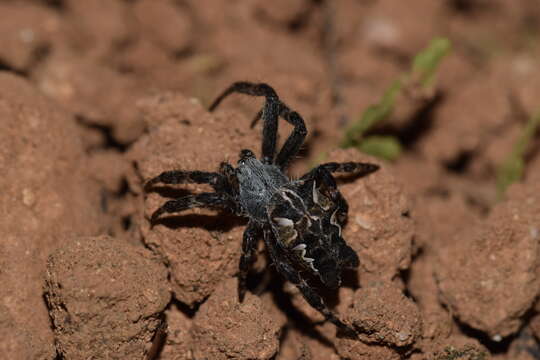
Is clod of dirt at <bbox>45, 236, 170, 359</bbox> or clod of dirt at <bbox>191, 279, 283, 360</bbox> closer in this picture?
clod of dirt at <bbox>45, 236, 170, 359</bbox>

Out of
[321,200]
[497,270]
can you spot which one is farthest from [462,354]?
[321,200]

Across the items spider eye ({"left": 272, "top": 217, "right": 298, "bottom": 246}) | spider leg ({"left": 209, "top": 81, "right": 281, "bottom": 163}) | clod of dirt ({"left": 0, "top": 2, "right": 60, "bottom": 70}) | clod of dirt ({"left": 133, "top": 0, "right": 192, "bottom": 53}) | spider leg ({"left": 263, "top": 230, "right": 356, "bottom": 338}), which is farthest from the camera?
clod of dirt ({"left": 133, "top": 0, "right": 192, "bottom": 53})

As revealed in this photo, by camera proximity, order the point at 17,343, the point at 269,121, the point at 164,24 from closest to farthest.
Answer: the point at 17,343
the point at 269,121
the point at 164,24

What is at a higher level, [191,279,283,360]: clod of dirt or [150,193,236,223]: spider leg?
[150,193,236,223]: spider leg

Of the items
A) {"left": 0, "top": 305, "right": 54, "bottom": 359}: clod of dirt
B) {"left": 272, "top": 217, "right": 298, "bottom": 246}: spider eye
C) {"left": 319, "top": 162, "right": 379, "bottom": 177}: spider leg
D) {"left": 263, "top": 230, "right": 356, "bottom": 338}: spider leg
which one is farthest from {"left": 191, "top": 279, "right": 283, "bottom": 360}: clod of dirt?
{"left": 319, "top": 162, "right": 379, "bottom": 177}: spider leg

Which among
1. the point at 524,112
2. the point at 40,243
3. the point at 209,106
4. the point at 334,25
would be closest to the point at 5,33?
the point at 209,106

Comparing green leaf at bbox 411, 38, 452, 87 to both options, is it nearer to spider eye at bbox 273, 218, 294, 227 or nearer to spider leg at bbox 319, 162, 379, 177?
spider leg at bbox 319, 162, 379, 177

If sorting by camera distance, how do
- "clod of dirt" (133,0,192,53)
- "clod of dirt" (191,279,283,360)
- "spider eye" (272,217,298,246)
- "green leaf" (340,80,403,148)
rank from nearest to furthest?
"clod of dirt" (191,279,283,360)
"spider eye" (272,217,298,246)
"green leaf" (340,80,403,148)
"clod of dirt" (133,0,192,53)

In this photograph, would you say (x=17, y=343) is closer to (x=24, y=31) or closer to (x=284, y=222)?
(x=284, y=222)
